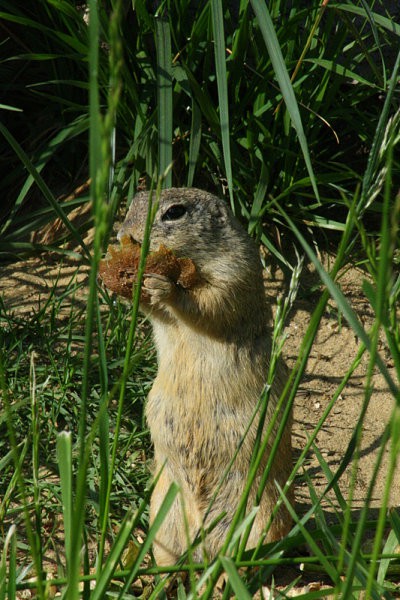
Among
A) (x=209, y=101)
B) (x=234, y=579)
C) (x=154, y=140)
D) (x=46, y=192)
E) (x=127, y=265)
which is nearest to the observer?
(x=234, y=579)

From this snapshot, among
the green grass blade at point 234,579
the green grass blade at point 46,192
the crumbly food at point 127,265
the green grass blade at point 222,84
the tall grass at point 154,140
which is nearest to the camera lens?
the green grass blade at point 234,579

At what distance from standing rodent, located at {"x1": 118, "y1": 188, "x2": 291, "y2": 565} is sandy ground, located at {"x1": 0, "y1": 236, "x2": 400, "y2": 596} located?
30.3 inches

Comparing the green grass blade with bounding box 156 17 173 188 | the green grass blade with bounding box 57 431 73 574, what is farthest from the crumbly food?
the green grass blade with bounding box 57 431 73 574

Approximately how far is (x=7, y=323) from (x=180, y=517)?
1.54m

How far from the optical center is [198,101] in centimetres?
391

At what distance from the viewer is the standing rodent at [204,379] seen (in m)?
2.94

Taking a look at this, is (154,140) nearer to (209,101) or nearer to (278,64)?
(209,101)

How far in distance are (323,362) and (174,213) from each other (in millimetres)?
1645

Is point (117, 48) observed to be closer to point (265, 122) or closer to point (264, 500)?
point (264, 500)

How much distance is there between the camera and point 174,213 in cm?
306

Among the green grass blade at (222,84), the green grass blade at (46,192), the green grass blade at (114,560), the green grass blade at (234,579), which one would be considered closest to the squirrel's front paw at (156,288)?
the green grass blade at (222,84)

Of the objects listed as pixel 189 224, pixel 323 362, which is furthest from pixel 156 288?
pixel 323 362

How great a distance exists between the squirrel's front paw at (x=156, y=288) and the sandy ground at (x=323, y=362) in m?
1.23

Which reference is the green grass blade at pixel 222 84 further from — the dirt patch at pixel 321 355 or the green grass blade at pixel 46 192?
the dirt patch at pixel 321 355
